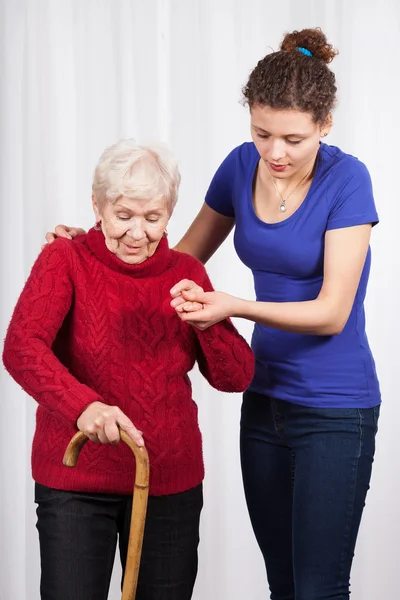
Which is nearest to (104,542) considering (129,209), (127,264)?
(127,264)

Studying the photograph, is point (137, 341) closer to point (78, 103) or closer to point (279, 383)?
point (279, 383)

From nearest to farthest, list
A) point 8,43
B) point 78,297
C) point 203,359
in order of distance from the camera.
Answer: point 78,297
point 203,359
point 8,43

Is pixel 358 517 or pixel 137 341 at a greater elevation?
pixel 137 341

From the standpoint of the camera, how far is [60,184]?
130 inches

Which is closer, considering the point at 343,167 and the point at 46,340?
the point at 46,340

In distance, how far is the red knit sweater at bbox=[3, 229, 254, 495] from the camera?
1.89 metres

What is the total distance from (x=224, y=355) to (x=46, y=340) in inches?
14.1

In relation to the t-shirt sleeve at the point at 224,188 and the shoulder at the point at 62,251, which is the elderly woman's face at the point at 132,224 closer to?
the shoulder at the point at 62,251

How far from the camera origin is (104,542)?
1942 mm

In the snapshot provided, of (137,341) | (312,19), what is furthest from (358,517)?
(312,19)

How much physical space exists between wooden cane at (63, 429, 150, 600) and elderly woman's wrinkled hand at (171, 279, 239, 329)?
0.88 feet

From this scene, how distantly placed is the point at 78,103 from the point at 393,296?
1.22 metres

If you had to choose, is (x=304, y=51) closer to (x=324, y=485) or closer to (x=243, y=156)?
(x=243, y=156)

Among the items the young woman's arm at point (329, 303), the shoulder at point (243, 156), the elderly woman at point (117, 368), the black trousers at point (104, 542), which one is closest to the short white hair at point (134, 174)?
the elderly woman at point (117, 368)
